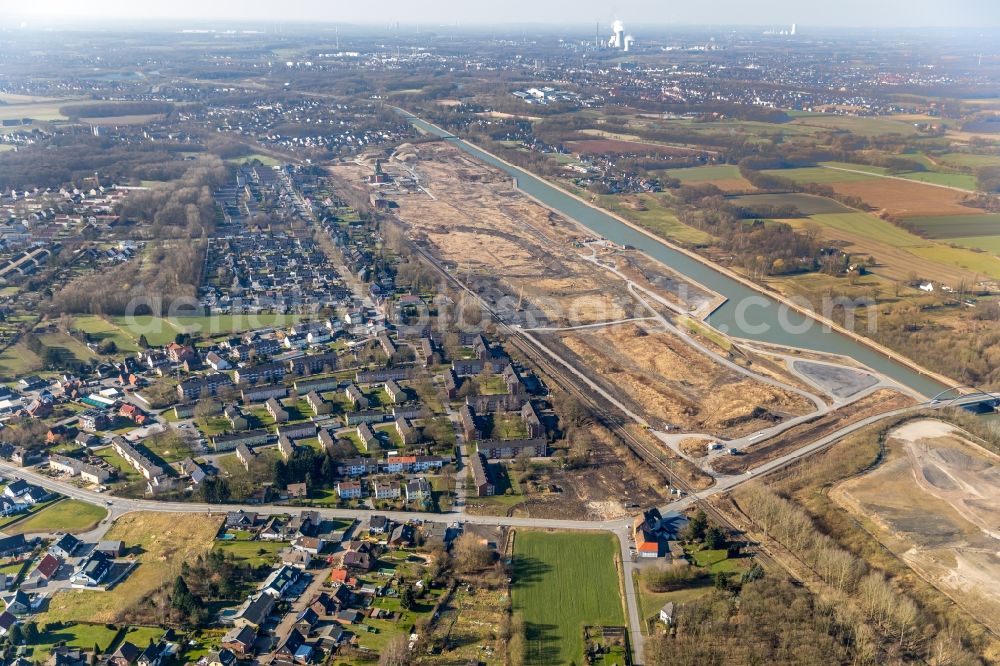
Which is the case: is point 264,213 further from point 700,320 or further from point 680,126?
point 680,126

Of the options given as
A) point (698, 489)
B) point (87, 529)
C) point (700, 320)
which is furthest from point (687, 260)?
point (87, 529)

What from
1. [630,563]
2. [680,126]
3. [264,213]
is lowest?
[630,563]

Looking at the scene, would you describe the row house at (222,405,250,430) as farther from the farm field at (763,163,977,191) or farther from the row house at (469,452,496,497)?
the farm field at (763,163,977,191)

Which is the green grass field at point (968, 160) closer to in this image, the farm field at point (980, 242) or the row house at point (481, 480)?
the farm field at point (980, 242)

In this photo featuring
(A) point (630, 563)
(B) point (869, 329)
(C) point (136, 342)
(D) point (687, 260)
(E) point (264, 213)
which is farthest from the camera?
(E) point (264, 213)

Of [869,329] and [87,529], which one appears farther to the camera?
[869,329]

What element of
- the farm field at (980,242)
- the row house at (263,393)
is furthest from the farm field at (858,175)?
the row house at (263,393)

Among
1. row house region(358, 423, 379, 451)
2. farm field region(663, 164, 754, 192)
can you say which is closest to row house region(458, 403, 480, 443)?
row house region(358, 423, 379, 451)
